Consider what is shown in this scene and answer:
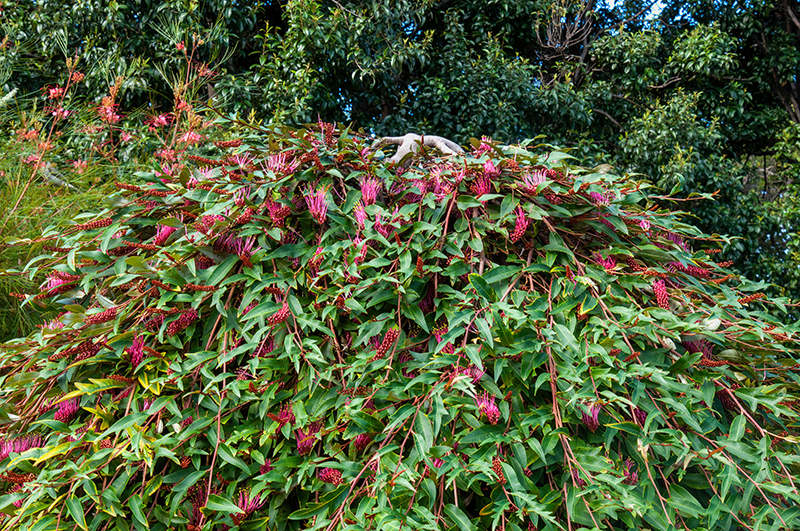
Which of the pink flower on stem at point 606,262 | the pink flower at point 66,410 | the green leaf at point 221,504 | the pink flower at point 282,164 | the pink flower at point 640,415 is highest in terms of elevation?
the pink flower at point 282,164

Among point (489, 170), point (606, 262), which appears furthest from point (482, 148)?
point (606, 262)

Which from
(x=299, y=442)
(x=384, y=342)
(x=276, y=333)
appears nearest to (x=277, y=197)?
(x=276, y=333)

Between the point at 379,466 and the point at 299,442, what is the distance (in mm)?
200

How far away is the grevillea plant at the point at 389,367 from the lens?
1051 millimetres

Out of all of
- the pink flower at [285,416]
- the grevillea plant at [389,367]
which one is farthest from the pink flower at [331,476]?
the pink flower at [285,416]

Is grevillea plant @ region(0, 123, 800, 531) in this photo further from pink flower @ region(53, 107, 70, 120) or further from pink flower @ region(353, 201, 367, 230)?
pink flower @ region(53, 107, 70, 120)

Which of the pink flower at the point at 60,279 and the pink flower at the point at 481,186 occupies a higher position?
the pink flower at the point at 481,186

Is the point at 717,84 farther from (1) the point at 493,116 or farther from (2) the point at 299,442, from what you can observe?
(2) the point at 299,442

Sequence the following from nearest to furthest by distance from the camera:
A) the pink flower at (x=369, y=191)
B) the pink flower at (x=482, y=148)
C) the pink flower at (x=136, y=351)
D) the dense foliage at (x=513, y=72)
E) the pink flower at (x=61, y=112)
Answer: the pink flower at (x=136, y=351) < the pink flower at (x=369, y=191) < the pink flower at (x=482, y=148) < the pink flower at (x=61, y=112) < the dense foliage at (x=513, y=72)

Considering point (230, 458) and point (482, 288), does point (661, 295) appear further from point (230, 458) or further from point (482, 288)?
point (230, 458)

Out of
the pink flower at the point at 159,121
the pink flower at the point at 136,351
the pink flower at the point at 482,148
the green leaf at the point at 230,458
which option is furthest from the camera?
the pink flower at the point at 159,121

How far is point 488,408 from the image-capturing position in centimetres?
106

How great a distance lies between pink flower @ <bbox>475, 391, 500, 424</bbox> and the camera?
1.05m

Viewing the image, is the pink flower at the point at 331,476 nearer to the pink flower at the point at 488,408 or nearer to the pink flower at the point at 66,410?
the pink flower at the point at 488,408
